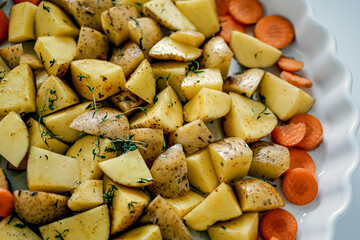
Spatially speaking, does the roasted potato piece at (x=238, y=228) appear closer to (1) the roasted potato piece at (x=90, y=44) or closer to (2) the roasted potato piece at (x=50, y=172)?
(2) the roasted potato piece at (x=50, y=172)

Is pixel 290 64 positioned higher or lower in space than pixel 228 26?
lower

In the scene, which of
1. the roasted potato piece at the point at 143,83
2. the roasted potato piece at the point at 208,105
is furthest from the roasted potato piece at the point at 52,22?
the roasted potato piece at the point at 208,105

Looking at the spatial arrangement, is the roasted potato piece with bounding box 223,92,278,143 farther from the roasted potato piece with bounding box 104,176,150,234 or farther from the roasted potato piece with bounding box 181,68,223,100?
the roasted potato piece with bounding box 104,176,150,234

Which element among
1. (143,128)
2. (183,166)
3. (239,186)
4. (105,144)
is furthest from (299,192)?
(105,144)

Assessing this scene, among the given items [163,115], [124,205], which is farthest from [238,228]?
[163,115]

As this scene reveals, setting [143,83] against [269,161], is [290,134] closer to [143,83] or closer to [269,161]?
[269,161]

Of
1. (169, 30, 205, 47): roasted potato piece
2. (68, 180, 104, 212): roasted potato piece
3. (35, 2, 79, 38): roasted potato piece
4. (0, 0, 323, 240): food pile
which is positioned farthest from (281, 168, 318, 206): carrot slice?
(35, 2, 79, 38): roasted potato piece

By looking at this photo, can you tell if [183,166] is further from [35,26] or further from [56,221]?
[35,26]
